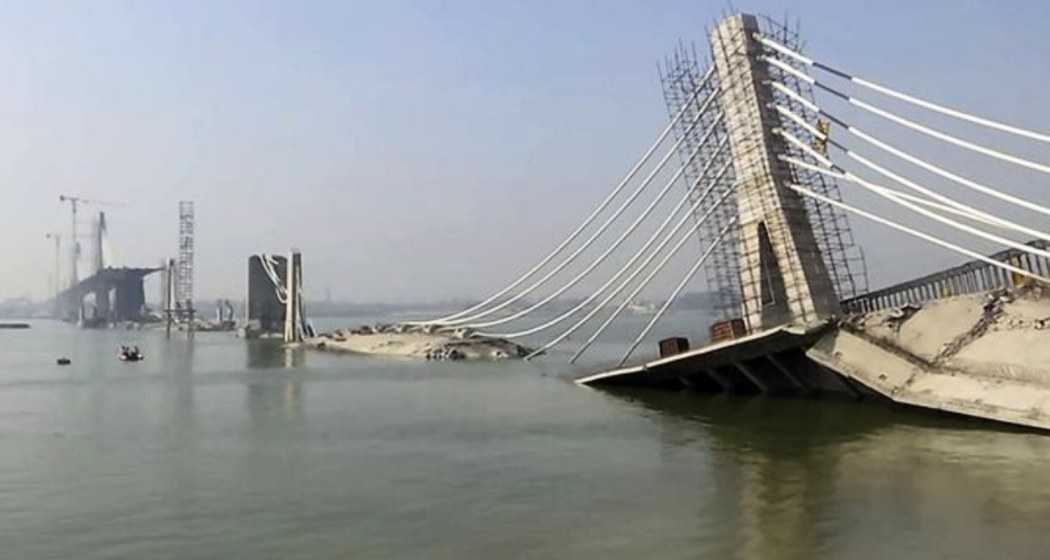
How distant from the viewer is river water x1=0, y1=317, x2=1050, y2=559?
15.8m

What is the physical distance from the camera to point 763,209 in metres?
36.7

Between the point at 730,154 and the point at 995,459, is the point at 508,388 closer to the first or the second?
the point at 730,154

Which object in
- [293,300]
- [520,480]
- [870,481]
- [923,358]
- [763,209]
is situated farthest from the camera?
[293,300]

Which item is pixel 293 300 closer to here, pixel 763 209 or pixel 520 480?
pixel 763 209

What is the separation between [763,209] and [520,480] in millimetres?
18782

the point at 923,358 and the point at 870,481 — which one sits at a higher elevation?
the point at 923,358

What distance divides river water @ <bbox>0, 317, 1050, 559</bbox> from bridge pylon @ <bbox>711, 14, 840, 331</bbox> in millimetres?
3725

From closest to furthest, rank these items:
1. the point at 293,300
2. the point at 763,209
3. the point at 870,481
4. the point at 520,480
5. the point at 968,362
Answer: the point at 870,481 → the point at 520,480 → the point at 968,362 → the point at 763,209 → the point at 293,300

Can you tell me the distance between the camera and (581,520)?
56.5ft


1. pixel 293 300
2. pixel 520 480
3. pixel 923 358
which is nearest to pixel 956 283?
pixel 923 358

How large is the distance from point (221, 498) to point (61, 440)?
1164 centimetres

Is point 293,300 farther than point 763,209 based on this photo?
Yes

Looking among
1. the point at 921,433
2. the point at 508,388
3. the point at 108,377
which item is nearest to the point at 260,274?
the point at 108,377

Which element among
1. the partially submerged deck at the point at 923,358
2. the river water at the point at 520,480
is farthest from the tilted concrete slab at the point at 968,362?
the river water at the point at 520,480
